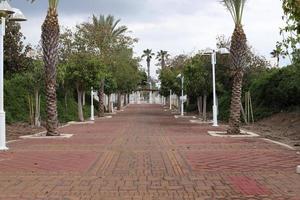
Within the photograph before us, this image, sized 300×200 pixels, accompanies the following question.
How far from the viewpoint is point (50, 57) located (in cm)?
2255

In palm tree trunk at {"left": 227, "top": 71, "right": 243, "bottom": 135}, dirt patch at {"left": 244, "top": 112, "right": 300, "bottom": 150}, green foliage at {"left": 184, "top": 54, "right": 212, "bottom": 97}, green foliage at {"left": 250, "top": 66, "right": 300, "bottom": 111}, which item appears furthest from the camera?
green foliage at {"left": 184, "top": 54, "right": 212, "bottom": 97}

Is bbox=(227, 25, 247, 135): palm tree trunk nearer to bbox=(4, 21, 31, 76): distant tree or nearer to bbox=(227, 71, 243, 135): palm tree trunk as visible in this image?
bbox=(227, 71, 243, 135): palm tree trunk

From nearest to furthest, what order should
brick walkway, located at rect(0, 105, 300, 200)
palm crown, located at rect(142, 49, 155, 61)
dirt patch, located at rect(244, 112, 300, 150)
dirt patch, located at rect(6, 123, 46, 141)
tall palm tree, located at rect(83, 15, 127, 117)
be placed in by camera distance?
brick walkway, located at rect(0, 105, 300, 200), dirt patch, located at rect(6, 123, 46, 141), dirt patch, located at rect(244, 112, 300, 150), tall palm tree, located at rect(83, 15, 127, 117), palm crown, located at rect(142, 49, 155, 61)

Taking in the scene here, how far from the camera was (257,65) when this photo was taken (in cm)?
4728

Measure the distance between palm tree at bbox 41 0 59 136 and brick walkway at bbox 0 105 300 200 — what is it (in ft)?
13.5

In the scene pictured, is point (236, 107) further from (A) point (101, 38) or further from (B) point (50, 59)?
(A) point (101, 38)

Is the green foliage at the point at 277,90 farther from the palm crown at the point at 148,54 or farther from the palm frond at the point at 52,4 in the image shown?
the palm crown at the point at 148,54

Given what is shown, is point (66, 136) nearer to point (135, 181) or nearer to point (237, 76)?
point (237, 76)

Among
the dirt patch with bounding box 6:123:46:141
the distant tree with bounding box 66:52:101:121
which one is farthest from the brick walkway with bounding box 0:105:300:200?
the distant tree with bounding box 66:52:101:121

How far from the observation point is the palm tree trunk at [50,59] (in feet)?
73.8

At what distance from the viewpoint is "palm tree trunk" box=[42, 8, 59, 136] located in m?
22.5

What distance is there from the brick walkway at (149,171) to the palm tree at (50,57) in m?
4.11

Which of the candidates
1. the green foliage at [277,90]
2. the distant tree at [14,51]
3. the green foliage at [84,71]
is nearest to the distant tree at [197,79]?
the green foliage at [277,90]

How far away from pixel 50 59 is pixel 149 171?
38.4 feet
